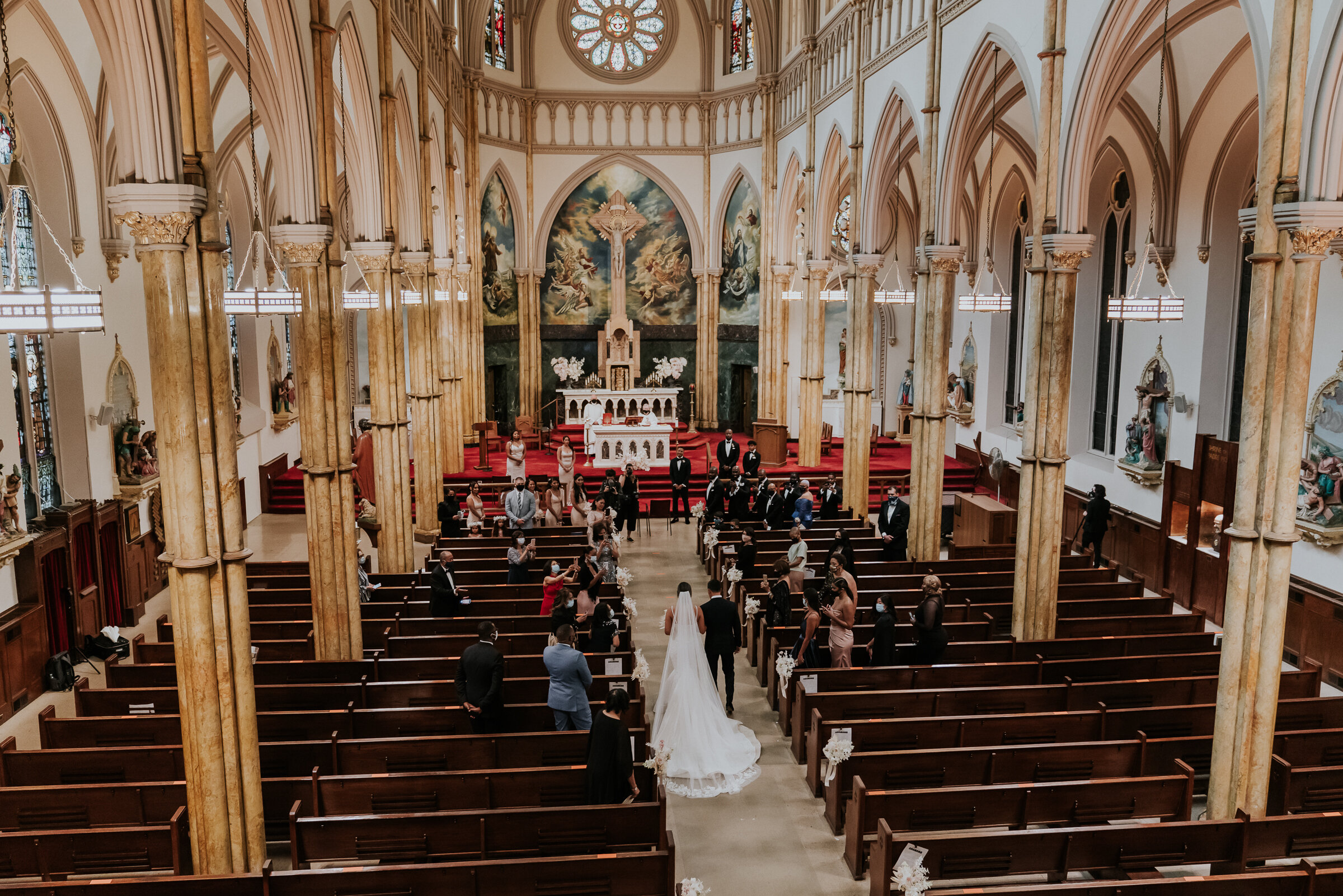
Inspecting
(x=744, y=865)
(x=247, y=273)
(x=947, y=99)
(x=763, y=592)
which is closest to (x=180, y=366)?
(x=744, y=865)

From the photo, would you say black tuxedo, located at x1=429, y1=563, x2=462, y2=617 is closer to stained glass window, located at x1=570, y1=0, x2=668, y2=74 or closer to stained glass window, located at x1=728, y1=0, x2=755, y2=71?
stained glass window, located at x1=728, y1=0, x2=755, y2=71

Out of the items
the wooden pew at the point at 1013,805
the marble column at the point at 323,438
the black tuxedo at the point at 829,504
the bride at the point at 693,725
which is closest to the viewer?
the wooden pew at the point at 1013,805

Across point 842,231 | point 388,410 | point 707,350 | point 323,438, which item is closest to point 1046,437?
point 323,438

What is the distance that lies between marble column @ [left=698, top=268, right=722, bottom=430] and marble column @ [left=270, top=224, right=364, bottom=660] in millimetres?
19684

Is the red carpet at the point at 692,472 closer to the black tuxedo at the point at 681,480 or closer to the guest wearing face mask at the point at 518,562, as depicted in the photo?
the black tuxedo at the point at 681,480

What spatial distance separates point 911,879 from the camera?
19.4ft

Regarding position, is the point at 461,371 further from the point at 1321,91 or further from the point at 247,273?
the point at 1321,91

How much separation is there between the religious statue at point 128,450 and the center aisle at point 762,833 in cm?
909

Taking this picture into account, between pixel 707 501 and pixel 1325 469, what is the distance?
9514 millimetres

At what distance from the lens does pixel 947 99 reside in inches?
572

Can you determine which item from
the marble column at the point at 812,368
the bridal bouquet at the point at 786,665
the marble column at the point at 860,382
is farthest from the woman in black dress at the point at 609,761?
the marble column at the point at 812,368

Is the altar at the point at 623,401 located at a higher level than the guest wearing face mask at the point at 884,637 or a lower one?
higher

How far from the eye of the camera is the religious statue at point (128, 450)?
14344 mm

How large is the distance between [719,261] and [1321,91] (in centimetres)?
2255
